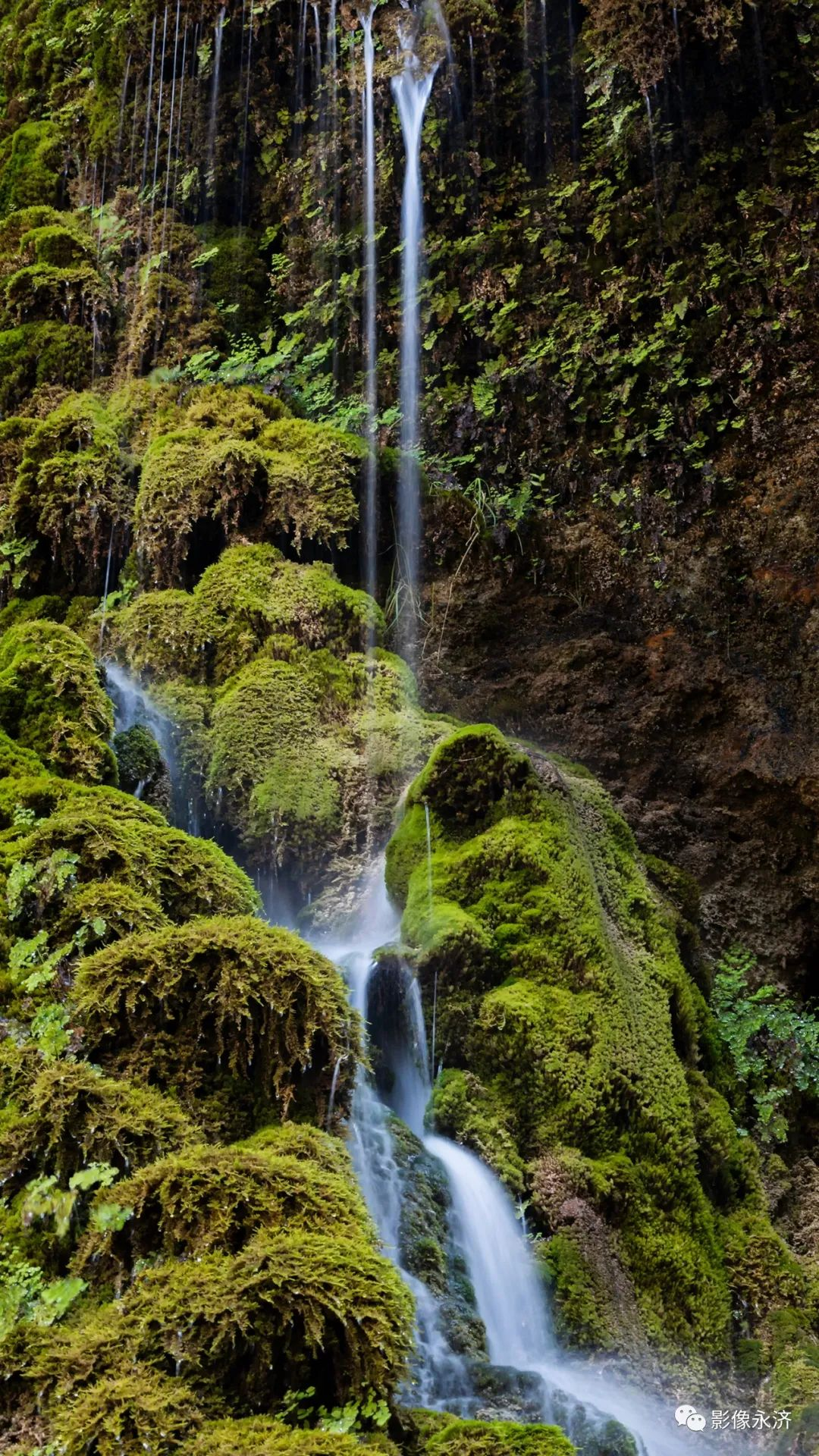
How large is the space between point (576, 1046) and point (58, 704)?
318 centimetres

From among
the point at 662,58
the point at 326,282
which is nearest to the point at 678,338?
the point at 662,58

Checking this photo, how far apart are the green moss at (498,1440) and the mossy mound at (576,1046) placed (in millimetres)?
1902

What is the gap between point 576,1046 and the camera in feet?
20.6

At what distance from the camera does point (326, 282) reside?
11.8m

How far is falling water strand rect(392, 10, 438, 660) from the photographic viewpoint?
33.5 feet

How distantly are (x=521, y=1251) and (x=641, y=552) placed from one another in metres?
5.95

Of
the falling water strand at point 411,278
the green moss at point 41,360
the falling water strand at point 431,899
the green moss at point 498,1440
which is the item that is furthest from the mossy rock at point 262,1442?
the green moss at point 41,360

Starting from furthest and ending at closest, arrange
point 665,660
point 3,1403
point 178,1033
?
point 665,660
point 178,1033
point 3,1403

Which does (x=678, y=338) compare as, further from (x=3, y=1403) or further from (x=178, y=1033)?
(x=3, y=1403)

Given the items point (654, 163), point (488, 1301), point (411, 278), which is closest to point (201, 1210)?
point (488, 1301)

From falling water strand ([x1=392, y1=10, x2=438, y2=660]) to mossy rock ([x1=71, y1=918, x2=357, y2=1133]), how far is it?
623 cm

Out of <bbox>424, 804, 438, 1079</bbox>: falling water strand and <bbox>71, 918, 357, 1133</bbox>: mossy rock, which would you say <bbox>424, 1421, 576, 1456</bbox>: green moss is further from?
<bbox>424, 804, 438, 1079</bbox>: falling water strand

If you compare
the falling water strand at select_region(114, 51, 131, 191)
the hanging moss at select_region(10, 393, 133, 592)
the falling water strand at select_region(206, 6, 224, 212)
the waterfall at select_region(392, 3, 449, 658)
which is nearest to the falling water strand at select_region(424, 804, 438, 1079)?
the hanging moss at select_region(10, 393, 133, 592)

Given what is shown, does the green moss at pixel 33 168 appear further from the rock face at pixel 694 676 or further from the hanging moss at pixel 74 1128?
the hanging moss at pixel 74 1128
